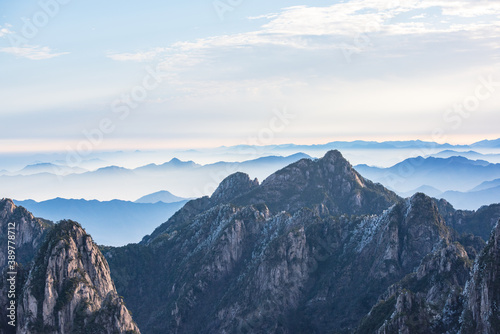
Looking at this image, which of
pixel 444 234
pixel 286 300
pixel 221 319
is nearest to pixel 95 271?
pixel 221 319

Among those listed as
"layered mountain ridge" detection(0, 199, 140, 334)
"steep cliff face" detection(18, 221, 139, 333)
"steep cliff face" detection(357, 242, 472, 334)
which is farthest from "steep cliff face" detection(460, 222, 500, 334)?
"layered mountain ridge" detection(0, 199, 140, 334)

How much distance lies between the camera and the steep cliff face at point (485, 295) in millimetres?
107188

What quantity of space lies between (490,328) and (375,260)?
9135cm

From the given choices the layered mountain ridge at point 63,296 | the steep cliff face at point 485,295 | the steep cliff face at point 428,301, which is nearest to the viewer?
the steep cliff face at point 485,295

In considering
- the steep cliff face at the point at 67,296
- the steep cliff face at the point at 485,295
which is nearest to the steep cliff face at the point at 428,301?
the steep cliff face at the point at 485,295

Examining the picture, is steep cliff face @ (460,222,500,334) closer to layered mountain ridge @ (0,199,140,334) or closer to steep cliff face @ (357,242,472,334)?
steep cliff face @ (357,242,472,334)

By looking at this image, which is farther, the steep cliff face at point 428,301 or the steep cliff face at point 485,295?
the steep cliff face at point 428,301

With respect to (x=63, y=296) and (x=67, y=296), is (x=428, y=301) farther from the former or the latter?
(x=63, y=296)

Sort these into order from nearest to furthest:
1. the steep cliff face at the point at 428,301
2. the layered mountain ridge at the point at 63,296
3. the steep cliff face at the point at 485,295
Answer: the steep cliff face at the point at 485,295 < the steep cliff face at the point at 428,301 < the layered mountain ridge at the point at 63,296

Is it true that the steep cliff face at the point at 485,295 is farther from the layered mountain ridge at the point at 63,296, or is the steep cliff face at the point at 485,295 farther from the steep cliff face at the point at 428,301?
the layered mountain ridge at the point at 63,296

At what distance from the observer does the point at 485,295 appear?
359 ft

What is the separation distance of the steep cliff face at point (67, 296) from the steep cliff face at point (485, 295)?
7742 centimetres

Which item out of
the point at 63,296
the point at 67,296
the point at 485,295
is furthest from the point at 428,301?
the point at 63,296

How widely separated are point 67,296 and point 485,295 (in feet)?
306
